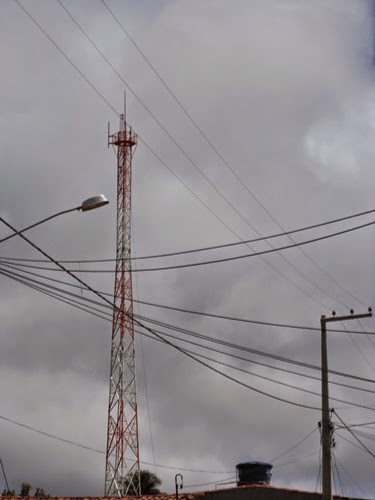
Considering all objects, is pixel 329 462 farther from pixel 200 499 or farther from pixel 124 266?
pixel 124 266

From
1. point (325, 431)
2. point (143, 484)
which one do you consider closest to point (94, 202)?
point (325, 431)

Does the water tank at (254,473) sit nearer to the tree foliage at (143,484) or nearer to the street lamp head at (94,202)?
the tree foliage at (143,484)

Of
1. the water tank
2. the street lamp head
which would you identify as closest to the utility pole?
the water tank

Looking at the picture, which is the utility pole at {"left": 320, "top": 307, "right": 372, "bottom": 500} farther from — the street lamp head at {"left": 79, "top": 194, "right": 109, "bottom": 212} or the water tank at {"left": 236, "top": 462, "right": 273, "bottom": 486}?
the street lamp head at {"left": 79, "top": 194, "right": 109, "bottom": 212}

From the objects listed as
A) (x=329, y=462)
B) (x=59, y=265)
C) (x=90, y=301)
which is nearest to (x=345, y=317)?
(x=329, y=462)

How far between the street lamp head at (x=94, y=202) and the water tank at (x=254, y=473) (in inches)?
737

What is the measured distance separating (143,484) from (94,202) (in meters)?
29.6

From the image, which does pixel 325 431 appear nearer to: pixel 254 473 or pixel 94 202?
pixel 254 473

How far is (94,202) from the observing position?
73.6 ft

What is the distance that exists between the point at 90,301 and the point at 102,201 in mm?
6412

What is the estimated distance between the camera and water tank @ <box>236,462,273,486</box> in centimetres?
3797

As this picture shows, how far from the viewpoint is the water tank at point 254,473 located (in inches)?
1495

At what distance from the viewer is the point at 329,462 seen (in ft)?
114

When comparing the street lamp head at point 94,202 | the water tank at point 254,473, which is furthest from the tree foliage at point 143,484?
the street lamp head at point 94,202
